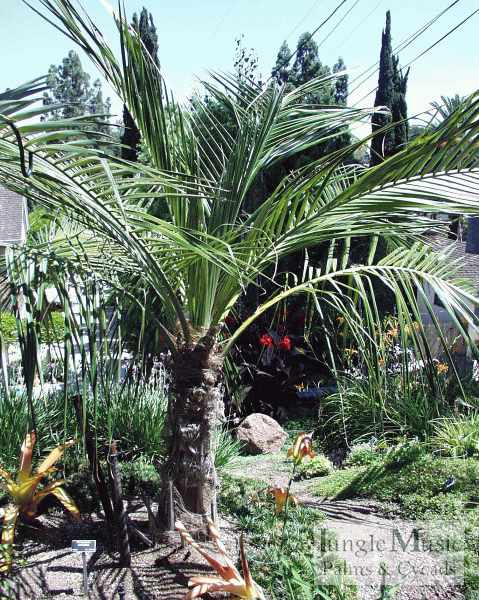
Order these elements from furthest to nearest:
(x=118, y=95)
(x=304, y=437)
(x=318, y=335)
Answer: (x=318, y=335) < (x=118, y=95) < (x=304, y=437)

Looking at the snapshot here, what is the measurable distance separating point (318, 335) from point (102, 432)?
4541 millimetres

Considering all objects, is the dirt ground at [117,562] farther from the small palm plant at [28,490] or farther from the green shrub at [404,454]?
the green shrub at [404,454]

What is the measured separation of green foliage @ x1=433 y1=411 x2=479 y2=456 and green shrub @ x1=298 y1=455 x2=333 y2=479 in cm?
109

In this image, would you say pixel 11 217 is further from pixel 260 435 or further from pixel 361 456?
pixel 361 456

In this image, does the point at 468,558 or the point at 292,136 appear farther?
the point at 292,136

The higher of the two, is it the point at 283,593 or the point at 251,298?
the point at 251,298

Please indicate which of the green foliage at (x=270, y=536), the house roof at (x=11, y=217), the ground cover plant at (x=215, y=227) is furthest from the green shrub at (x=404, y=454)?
the house roof at (x=11, y=217)

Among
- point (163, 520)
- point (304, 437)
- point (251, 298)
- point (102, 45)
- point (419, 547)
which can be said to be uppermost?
point (102, 45)

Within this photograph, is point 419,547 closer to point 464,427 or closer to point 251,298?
point 464,427

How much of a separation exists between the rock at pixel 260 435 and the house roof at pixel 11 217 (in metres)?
12.0

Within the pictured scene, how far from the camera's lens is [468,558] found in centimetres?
309

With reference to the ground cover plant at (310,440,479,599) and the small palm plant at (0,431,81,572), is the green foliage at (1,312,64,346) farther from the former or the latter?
the ground cover plant at (310,440,479,599)

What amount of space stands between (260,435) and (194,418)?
10.3 feet

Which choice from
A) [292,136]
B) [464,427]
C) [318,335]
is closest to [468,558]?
[464,427]
